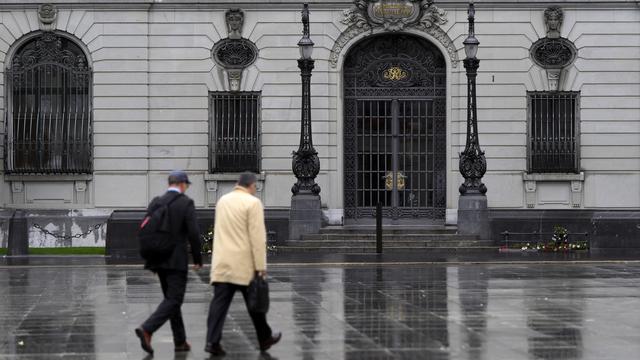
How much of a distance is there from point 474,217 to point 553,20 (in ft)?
17.2

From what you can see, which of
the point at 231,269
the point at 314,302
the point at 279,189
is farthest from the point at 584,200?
the point at 231,269

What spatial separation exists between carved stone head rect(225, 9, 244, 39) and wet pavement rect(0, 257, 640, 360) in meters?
8.94

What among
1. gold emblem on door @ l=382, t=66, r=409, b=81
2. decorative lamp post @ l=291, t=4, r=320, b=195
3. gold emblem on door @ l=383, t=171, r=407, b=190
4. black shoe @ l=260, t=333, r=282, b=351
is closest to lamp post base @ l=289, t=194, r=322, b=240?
decorative lamp post @ l=291, t=4, r=320, b=195

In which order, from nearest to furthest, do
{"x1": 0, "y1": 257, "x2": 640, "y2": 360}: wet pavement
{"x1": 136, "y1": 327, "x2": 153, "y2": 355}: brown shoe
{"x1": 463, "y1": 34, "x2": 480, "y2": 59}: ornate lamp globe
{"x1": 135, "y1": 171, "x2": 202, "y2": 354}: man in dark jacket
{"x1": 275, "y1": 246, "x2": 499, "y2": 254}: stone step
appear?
1. {"x1": 136, "y1": 327, "x2": 153, "y2": 355}: brown shoe
2. {"x1": 135, "y1": 171, "x2": 202, "y2": 354}: man in dark jacket
3. {"x1": 0, "y1": 257, "x2": 640, "y2": 360}: wet pavement
4. {"x1": 275, "y1": 246, "x2": 499, "y2": 254}: stone step
5. {"x1": 463, "y1": 34, "x2": 480, "y2": 59}: ornate lamp globe

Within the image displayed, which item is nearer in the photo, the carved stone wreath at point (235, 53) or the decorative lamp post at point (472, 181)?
the decorative lamp post at point (472, 181)

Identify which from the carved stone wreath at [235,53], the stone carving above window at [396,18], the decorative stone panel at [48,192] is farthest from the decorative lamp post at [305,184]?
the decorative stone panel at [48,192]

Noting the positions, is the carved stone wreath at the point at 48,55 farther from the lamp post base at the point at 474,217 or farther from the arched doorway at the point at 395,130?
the lamp post base at the point at 474,217

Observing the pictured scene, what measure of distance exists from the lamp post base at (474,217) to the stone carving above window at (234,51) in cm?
608

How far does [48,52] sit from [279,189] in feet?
21.1

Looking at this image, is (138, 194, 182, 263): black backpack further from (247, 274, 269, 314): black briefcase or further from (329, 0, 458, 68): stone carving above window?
(329, 0, 458, 68): stone carving above window

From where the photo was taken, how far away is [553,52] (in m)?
32.1

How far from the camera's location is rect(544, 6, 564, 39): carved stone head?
31.9 metres

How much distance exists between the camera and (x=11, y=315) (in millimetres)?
16750

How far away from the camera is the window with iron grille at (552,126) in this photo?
105 feet
